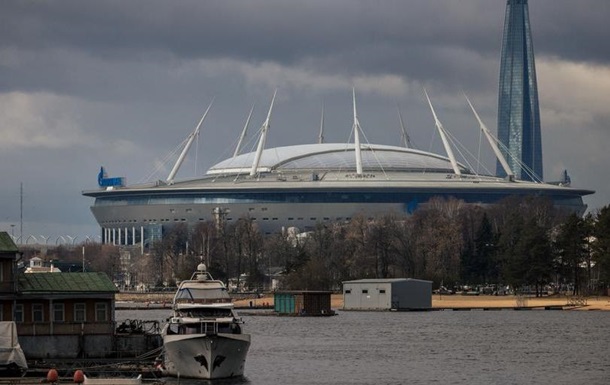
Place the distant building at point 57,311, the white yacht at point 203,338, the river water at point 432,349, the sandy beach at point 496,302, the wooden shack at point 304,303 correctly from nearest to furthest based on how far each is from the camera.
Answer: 1. the distant building at point 57,311
2. the white yacht at point 203,338
3. the river water at point 432,349
4. the wooden shack at point 304,303
5. the sandy beach at point 496,302

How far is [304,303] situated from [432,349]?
4963cm

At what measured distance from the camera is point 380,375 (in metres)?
76.1

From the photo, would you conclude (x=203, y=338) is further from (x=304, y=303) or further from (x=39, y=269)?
(x=304, y=303)

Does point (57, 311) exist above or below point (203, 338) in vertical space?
above

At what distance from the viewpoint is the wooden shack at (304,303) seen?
142 m

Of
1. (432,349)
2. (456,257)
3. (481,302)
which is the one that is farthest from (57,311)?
(456,257)

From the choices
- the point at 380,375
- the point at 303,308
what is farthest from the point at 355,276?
the point at 380,375

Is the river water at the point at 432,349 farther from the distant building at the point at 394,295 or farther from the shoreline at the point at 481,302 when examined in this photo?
the distant building at the point at 394,295

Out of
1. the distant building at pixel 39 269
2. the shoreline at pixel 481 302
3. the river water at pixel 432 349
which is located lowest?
the river water at pixel 432 349

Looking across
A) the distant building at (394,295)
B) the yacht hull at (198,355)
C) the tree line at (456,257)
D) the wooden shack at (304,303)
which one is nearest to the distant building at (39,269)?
the yacht hull at (198,355)

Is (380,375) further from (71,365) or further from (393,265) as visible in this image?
(393,265)

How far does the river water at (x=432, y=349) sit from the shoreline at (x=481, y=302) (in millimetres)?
8995

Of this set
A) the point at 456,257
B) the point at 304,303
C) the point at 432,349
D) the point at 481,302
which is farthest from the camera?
the point at 456,257

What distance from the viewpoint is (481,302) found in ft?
515
